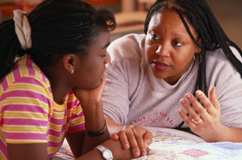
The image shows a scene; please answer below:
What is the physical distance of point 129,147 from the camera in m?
1.06

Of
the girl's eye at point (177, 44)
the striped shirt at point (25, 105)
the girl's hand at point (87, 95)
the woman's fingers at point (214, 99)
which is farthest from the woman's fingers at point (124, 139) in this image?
the girl's eye at point (177, 44)

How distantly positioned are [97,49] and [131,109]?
0.63 m

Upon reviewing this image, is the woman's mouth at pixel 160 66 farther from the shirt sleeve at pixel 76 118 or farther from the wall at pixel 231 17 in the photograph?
the wall at pixel 231 17

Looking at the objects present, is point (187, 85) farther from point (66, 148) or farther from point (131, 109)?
point (66, 148)

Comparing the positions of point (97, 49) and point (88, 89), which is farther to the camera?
point (88, 89)

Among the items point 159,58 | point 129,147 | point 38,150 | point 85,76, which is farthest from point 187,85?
point 38,150

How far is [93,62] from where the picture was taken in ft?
3.14

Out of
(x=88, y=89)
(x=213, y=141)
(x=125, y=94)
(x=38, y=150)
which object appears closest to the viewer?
(x=38, y=150)

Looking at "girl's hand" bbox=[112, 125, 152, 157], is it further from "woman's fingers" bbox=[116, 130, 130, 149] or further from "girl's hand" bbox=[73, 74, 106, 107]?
"girl's hand" bbox=[73, 74, 106, 107]

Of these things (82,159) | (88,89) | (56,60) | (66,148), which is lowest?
(66,148)

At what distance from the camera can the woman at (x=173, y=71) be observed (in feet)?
4.38

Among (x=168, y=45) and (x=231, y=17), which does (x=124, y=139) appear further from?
(x=231, y=17)

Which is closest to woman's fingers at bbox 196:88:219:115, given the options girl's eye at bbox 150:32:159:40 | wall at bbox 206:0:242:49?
girl's eye at bbox 150:32:159:40

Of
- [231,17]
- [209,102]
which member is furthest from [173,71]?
[231,17]
